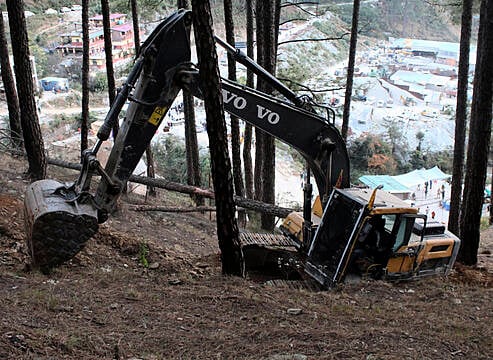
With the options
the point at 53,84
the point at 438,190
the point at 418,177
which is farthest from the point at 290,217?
the point at 53,84

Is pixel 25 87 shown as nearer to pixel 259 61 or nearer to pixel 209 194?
pixel 209 194

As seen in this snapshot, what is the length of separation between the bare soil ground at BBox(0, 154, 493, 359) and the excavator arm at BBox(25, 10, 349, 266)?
2.33ft

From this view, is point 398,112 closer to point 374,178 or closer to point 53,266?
point 374,178

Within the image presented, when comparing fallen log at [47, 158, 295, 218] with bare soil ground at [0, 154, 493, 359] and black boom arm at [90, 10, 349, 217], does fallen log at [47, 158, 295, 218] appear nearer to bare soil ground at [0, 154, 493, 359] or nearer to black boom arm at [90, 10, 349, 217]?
bare soil ground at [0, 154, 493, 359]

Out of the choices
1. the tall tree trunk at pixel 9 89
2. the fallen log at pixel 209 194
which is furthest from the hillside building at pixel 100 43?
the fallen log at pixel 209 194

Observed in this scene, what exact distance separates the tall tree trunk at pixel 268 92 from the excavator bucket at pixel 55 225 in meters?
5.97

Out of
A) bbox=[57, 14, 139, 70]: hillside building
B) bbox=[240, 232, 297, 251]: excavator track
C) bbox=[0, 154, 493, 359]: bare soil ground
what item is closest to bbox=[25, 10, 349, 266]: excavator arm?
Result: bbox=[0, 154, 493, 359]: bare soil ground

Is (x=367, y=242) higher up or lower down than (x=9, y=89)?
lower down

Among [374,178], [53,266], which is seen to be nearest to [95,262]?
[53,266]

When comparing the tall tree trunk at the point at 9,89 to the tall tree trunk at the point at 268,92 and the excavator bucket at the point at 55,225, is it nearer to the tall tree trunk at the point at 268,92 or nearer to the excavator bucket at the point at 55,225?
the tall tree trunk at the point at 268,92

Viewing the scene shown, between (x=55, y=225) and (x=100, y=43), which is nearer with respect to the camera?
(x=55, y=225)

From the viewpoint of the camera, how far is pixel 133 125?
7.04 meters

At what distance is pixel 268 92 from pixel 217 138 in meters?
7.49

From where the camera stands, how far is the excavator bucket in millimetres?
6605
